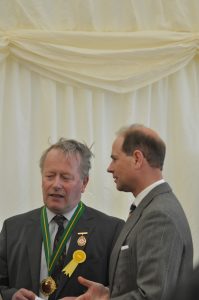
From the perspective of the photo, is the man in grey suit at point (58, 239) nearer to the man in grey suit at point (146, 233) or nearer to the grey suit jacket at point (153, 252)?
the man in grey suit at point (146, 233)

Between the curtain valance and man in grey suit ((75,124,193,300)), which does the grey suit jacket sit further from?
the curtain valance

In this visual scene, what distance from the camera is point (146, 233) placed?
1.50m

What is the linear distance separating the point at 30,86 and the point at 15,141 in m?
0.34

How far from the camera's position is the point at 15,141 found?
2795mm

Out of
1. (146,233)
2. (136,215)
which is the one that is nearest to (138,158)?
(136,215)

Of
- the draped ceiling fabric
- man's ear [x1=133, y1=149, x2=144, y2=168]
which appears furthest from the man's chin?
the draped ceiling fabric

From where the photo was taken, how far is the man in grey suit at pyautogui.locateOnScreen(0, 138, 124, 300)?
6.51 ft

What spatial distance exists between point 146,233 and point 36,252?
69cm

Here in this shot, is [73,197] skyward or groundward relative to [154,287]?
skyward

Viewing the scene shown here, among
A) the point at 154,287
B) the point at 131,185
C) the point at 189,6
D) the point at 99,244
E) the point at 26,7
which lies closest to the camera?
the point at 154,287

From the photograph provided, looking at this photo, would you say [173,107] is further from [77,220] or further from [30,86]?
[77,220]

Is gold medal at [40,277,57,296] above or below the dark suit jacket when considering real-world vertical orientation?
below

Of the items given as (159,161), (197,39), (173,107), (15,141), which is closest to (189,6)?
(197,39)

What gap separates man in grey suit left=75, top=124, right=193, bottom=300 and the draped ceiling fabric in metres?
1.09
